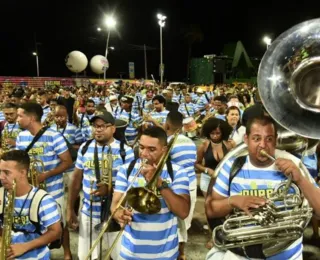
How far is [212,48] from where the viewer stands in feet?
187

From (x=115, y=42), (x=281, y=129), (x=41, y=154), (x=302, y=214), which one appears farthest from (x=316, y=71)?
(x=115, y=42)

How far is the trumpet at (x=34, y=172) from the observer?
4.34 m

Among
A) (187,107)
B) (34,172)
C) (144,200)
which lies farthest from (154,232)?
(187,107)

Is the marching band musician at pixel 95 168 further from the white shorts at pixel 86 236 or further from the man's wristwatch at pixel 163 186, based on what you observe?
the man's wristwatch at pixel 163 186

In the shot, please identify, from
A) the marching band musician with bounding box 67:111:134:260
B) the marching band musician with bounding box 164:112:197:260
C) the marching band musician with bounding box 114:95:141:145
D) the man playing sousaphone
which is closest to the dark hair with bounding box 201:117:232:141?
the marching band musician with bounding box 164:112:197:260

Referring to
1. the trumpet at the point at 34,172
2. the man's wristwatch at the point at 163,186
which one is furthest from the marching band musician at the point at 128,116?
the man's wristwatch at the point at 163,186

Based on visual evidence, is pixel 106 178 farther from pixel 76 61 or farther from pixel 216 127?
pixel 76 61

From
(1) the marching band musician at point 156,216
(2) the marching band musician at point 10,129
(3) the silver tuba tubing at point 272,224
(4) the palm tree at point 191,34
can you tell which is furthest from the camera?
(4) the palm tree at point 191,34

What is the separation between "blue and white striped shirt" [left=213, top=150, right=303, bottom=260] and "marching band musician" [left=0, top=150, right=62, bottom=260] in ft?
4.46

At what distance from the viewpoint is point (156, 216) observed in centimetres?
299

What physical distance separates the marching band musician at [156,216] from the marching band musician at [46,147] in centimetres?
175

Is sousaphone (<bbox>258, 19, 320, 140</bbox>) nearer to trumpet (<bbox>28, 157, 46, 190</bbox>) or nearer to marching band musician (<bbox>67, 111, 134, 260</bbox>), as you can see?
marching band musician (<bbox>67, 111, 134, 260</bbox>)

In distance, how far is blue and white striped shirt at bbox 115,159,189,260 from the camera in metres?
2.99

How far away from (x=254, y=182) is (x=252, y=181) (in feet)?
0.05
